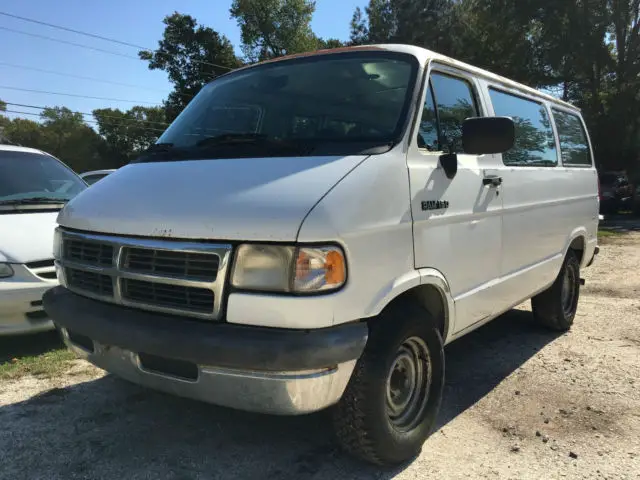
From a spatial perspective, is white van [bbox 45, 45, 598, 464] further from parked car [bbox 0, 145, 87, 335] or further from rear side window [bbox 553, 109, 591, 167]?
rear side window [bbox 553, 109, 591, 167]

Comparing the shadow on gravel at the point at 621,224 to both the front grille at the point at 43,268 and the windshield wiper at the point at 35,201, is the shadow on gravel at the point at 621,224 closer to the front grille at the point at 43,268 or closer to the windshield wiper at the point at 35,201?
the windshield wiper at the point at 35,201

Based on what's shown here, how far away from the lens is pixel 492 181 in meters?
3.50

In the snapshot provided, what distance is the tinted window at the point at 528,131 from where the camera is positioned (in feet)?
13.1

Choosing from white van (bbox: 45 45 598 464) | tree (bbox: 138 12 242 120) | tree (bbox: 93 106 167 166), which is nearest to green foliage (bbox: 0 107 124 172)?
tree (bbox: 93 106 167 166)

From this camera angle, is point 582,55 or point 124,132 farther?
point 124,132

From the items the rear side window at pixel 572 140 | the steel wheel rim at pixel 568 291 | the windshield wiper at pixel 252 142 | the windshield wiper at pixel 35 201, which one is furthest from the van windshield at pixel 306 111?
the steel wheel rim at pixel 568 291

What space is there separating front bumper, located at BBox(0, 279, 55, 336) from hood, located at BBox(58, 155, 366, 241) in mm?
1622

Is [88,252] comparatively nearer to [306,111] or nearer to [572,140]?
[306,111]

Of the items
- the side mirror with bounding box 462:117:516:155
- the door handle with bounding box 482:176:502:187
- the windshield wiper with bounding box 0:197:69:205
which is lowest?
the door handle with bounding box 482:176:502:187

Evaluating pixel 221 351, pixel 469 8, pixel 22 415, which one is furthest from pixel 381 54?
pixel 469 8

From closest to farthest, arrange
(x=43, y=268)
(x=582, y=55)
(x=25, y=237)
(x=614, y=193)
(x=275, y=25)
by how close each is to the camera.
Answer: (x=43, y=268) < (x=25, y=237) < (x=614, y=193) < (x=582, y=55) < (x=275, y=25)

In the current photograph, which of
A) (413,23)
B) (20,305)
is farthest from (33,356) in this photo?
(413,23)

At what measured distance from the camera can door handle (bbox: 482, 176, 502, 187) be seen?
343cm

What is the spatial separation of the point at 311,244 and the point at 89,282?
1.33 m
